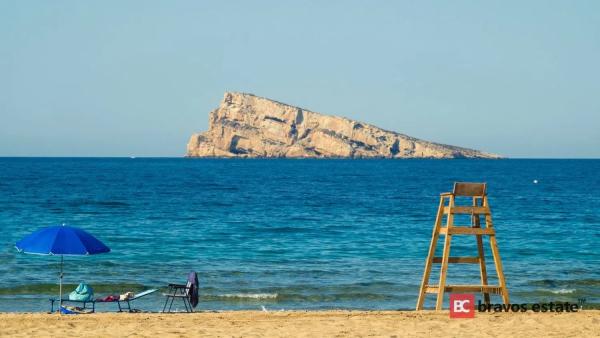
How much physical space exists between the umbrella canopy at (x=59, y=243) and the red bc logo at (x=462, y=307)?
19.7ft

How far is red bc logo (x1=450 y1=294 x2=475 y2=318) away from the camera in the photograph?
44.0ft

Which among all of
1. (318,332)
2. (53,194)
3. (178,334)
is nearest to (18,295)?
(178,334)

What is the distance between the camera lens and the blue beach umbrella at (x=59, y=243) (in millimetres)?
13828

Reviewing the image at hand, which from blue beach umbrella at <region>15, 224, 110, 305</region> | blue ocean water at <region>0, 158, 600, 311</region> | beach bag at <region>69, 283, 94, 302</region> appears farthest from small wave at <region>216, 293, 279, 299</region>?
blue beach umbrella at <region>15, 224, 110, 305</region>

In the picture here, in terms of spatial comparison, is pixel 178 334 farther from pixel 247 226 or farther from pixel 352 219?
pixel 352 219

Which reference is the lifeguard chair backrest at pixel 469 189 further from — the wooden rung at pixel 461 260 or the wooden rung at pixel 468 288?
the wooden rung at pixel 468 288

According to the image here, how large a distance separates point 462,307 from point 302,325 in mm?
2602

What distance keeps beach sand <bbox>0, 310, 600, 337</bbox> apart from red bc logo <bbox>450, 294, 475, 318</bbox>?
0.50ft

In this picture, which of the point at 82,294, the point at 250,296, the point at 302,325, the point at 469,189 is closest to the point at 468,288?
the point at 469,189

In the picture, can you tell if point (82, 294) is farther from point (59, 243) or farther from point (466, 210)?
point (466, 210)

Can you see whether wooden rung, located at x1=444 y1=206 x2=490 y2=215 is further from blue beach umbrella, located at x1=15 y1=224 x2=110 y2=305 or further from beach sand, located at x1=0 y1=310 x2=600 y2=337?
blue beach umbrella, located at x1=15 y1=224 x2=110 y2=305

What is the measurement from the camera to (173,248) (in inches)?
1059

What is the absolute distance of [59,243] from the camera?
13953 millimetres

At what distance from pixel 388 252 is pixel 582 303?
10.0 meters
